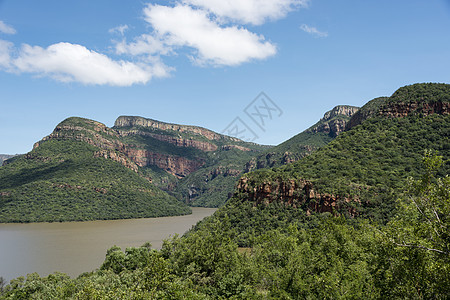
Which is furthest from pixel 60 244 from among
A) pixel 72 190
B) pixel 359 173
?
pixel 359 173

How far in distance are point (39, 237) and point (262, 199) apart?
7236cm

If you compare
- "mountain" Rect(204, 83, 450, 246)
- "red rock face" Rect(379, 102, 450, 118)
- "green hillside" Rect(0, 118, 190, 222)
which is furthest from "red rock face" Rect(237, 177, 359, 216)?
"green hillside" Rect(0, 118, 190, 222)

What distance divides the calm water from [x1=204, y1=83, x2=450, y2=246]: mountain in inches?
964

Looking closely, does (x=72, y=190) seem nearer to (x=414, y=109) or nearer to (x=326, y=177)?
(x=326, y=177)

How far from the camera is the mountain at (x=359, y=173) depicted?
58344mm

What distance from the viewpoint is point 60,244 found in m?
77.9

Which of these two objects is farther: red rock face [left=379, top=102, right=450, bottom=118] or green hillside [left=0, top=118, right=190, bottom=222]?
green hillside [left=0, top=118, right=190, bottom=222]

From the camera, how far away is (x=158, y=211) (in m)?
164

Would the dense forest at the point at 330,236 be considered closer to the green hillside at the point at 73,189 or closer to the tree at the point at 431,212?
the tree at the point at 431,212

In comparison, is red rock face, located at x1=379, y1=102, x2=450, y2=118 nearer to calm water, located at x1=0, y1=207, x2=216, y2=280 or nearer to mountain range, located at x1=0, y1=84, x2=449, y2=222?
mountain range, located at x1=0, y1=84, x2=449, y2=222

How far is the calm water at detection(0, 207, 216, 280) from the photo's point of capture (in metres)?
60.5

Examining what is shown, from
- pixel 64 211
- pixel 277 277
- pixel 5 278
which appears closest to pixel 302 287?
pixel 277 277

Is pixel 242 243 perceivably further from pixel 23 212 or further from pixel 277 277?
pixel 23 212

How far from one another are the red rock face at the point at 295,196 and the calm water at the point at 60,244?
2533 centimetres
